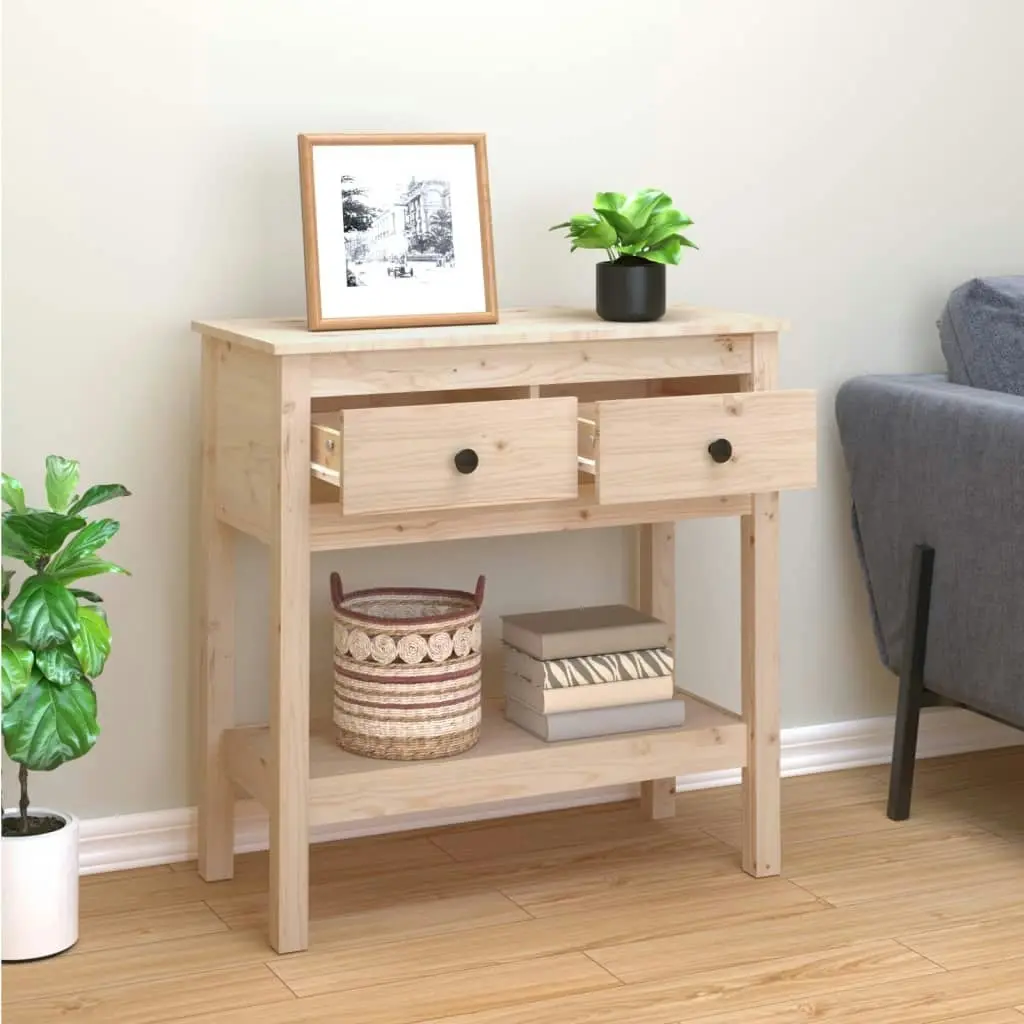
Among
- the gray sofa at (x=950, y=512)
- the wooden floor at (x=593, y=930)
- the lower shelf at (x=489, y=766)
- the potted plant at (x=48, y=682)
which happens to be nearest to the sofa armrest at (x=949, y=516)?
the gray sofa at (x=950, y=512)

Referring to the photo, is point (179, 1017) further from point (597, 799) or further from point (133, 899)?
point (597, 799)

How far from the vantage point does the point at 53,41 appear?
85.7 inches

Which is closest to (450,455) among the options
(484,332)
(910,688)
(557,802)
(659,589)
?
(484,332)

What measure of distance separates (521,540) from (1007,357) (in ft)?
2.50

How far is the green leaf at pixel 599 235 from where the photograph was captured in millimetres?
2240

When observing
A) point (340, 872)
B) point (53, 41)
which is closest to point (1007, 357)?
point (340, 872)

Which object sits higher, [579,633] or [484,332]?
[484,332]

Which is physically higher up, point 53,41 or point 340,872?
point 53,41

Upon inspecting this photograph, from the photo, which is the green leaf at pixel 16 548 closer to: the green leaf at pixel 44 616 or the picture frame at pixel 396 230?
the green leaf at pixel 44 616

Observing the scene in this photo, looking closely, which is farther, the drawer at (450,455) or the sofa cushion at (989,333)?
the sofa cushion at (989,333)

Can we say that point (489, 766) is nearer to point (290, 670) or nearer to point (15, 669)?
point (290, 670)

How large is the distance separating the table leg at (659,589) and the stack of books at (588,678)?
20cm

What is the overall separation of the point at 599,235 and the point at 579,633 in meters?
0.53

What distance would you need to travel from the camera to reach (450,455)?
1.99 meters
